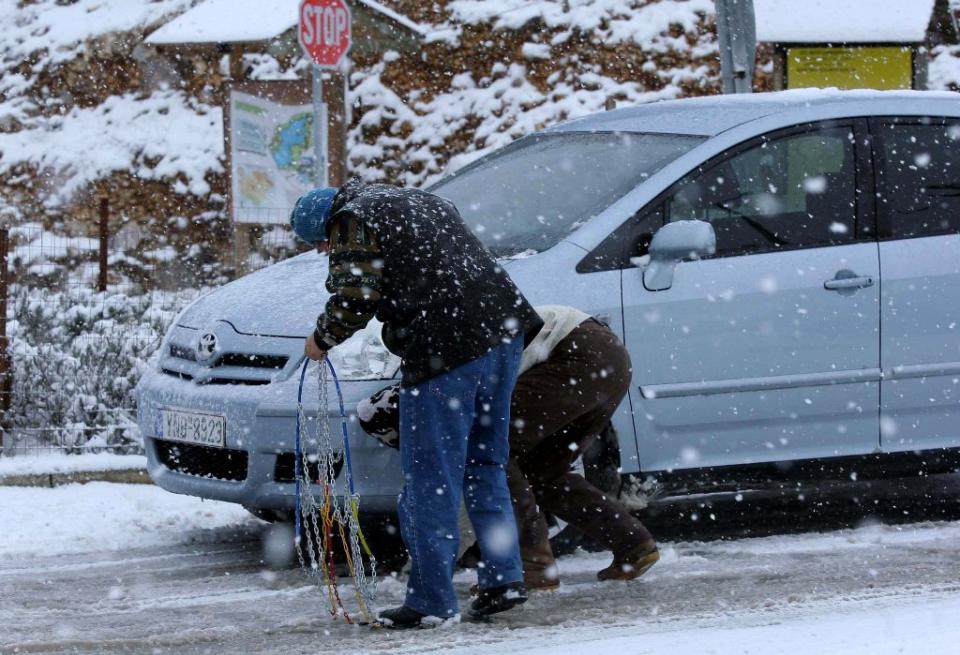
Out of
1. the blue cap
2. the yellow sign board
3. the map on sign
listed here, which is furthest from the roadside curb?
the yellow sign board

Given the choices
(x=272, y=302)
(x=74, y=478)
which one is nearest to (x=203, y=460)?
(x=272, y=302)

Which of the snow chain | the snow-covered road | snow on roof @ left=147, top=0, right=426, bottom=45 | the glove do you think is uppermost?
snow on roof @ left=147, top=0, right=426, bottom=45

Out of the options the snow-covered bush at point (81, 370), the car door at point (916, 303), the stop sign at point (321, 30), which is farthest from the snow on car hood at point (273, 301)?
the stop sign at point (321, 30)

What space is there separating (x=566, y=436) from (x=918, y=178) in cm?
207

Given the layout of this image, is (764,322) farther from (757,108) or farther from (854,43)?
(854,43)

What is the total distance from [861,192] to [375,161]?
12.6m

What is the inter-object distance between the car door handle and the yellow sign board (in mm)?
7334

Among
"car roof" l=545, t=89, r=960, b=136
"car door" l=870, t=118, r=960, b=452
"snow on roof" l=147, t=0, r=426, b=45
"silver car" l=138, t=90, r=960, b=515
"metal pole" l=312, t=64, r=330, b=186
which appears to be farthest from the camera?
"snow on roof" l=147, t=0, r=426, b=45

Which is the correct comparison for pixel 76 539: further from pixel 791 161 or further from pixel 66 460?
pixel 791 161

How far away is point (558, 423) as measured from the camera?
200 inches

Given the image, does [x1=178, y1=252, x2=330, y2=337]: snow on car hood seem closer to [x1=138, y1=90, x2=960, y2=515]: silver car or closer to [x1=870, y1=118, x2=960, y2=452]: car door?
[x1=138, y1=90, x2=960, y2=515]: silver car

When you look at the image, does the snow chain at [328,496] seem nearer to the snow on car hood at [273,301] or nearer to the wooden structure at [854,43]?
the snow on car hood at [273,301]

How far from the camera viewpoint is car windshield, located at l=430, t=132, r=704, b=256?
19.0ft

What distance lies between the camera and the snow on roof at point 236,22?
44.2 feet
